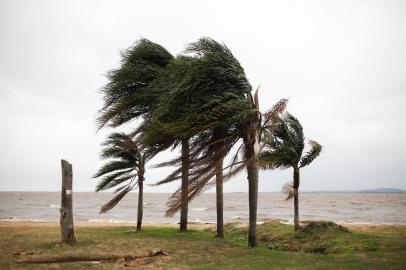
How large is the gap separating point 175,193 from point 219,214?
5.33m

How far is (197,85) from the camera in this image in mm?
10336

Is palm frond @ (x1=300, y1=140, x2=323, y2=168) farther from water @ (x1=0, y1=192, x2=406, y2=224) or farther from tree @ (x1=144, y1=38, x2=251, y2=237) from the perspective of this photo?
water @ (x1=0, y1=192, x2=406, y2=224)

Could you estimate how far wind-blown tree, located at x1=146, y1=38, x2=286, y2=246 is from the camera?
9.68m

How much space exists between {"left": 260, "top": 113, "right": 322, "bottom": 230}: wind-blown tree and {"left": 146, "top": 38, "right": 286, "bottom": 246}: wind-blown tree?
406cm

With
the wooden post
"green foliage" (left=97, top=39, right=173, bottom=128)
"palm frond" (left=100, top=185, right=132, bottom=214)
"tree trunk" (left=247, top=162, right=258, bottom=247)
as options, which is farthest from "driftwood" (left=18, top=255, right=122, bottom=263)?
"green foliage" (left=97, top=39, right=173, bottom=128)

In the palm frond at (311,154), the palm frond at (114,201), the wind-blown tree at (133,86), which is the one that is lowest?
the palm frond at (114,201)

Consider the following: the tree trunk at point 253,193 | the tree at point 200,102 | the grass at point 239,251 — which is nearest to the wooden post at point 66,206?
the grass at point 239,251

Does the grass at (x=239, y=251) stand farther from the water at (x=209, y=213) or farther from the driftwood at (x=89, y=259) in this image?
the water at (x=209, y=213)

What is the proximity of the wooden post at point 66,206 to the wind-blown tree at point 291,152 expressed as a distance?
8.26 metres

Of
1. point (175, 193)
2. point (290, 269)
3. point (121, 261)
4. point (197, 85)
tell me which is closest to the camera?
point (290, 269)

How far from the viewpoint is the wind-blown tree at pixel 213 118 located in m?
9.68

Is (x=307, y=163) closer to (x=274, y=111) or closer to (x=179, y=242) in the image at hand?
(x=274, y=111)

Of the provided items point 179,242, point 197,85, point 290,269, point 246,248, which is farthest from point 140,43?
point 290,269

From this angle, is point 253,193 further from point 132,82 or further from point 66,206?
point 132,82
